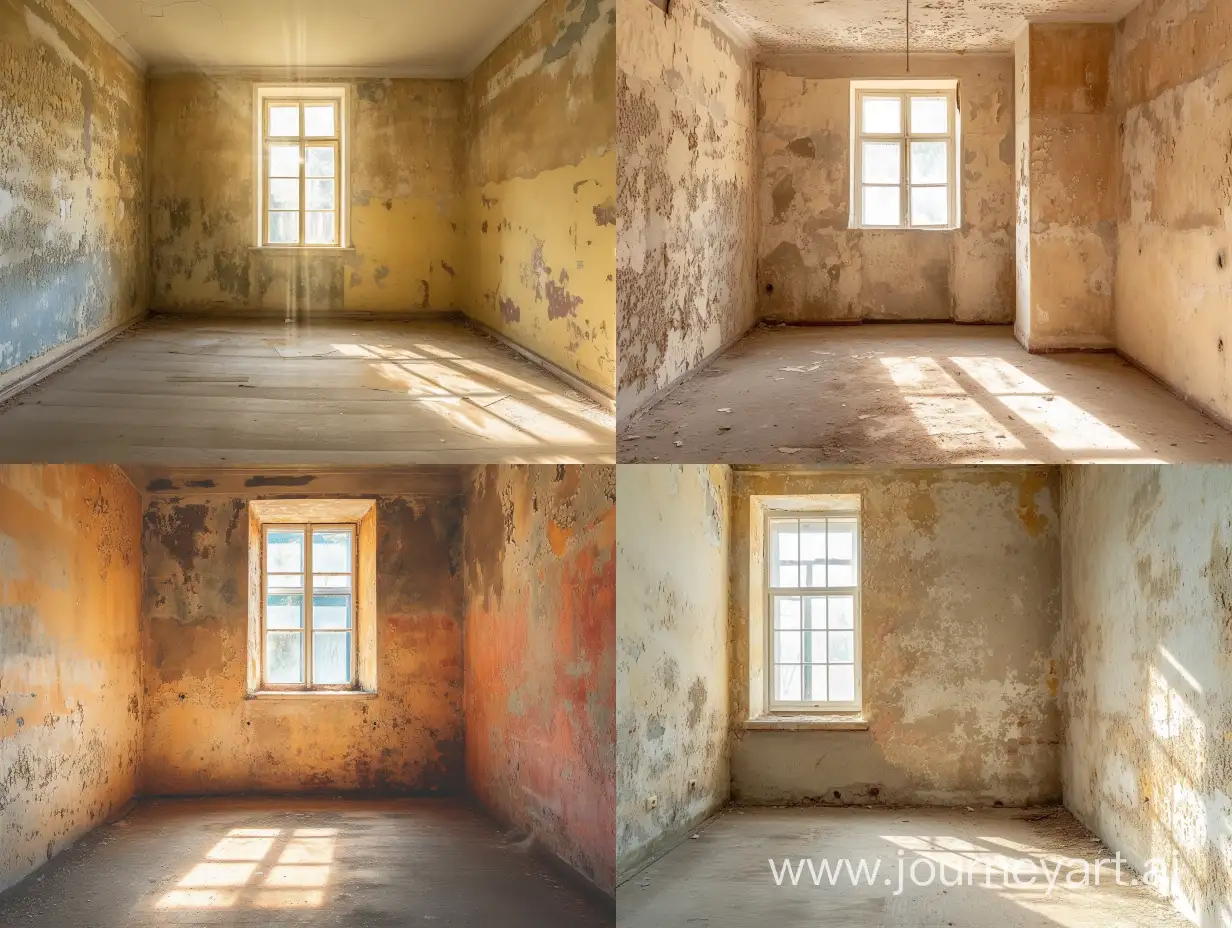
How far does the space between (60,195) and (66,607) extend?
3016 mm

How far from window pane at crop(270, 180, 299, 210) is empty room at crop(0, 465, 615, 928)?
11.4 ft

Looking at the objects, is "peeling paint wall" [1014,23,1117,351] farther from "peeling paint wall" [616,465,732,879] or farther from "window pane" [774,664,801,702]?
"window pane" [774,664,801,702]

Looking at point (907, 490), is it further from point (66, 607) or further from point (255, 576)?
point (66, 607)

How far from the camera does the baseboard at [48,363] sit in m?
5.70

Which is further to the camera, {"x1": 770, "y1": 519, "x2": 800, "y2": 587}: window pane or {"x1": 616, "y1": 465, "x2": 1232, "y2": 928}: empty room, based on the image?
{"x1": 770, "y1": 519, "x2": 800, "y2": 587}: window pane

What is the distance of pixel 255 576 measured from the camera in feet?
21.0

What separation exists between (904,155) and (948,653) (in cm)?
379

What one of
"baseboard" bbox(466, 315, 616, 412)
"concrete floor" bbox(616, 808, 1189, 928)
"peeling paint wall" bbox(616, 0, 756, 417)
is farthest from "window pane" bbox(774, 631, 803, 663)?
"baseboard" bbox(466, 315, 616, 412)

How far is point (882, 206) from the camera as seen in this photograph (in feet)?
26.6

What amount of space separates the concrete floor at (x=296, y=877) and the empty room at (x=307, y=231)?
183 cm

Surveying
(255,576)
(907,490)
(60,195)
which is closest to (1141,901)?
(907,490)

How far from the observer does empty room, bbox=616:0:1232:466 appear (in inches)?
212

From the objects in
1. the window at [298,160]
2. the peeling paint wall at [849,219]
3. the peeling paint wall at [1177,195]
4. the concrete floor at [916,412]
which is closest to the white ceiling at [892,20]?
the peeling paint wall at [849,219]

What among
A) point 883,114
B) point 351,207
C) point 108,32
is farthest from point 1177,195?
point 108,32
